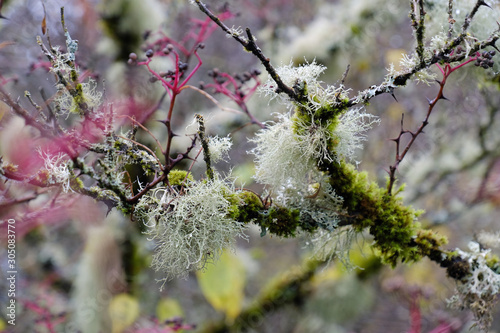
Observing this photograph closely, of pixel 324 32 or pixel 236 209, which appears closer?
pixel 236 209

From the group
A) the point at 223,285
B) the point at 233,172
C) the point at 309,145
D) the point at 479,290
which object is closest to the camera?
the point at 309,145

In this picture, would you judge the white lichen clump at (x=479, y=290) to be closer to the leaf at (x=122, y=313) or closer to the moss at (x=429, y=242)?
the moss at (x=429, y=242)

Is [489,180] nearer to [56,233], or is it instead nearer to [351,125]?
[351,125]

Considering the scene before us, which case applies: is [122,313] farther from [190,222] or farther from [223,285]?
[190,222]

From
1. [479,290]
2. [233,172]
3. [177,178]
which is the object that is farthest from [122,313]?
[479,290]

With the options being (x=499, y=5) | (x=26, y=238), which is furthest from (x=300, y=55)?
(x=26, y=238)

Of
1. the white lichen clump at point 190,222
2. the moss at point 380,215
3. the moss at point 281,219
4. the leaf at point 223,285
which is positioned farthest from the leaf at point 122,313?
the moss at point 380,215
